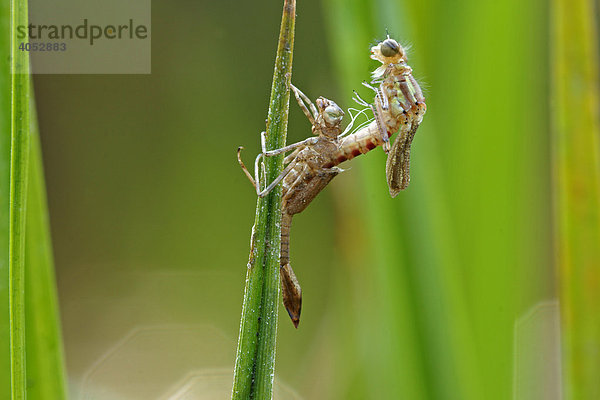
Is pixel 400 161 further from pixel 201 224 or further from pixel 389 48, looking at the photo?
pixel 201 224

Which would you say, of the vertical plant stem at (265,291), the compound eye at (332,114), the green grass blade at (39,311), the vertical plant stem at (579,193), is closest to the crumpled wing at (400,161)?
the compound eye at (332,114)

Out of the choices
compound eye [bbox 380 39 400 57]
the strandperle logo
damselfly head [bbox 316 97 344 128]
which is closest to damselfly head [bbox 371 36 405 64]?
compound eye [bbox 380 39 400 57]

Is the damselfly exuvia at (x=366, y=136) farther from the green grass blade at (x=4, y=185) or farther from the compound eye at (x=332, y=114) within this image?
the green grass blade at (x=4, y=185)

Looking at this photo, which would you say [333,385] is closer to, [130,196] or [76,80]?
[130,196]

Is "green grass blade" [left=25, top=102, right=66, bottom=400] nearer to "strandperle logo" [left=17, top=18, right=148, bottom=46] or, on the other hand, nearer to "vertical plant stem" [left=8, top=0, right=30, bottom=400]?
"vertical plant stem" [left=8, top=0, right=30, bottom=400]

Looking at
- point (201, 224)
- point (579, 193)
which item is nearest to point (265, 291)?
Result: point (579, 193)

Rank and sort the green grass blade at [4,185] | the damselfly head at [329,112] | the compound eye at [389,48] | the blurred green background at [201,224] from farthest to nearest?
the blurred green background at [201,224], the damselfly head at [329,112], the compound eye at [389,48], the green grass blade at [4,185]

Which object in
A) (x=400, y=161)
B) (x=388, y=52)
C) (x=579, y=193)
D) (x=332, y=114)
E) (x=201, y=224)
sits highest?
(x=388, y=52)
